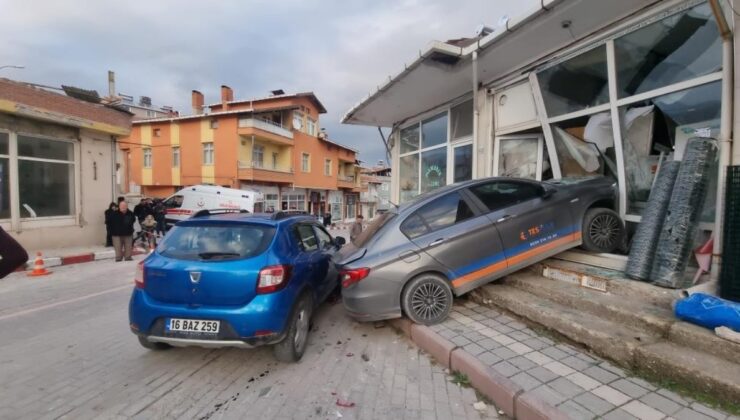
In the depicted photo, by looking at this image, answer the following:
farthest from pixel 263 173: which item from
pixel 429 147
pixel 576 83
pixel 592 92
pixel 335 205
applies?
pixel 592 92

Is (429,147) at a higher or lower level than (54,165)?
higher

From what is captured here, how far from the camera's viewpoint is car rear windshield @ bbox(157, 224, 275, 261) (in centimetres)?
357

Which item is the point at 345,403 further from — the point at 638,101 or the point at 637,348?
the point at 638,101

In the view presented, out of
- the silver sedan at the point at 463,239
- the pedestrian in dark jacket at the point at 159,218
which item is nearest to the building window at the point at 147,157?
the pedestrian in dark jacket at the point at 159,218

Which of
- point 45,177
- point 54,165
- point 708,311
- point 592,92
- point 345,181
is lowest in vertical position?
point 708,311

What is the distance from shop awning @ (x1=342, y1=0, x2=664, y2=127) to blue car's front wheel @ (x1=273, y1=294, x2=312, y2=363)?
480 centimetres

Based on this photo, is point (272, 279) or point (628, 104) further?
point (628, 104)

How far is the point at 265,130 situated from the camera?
2536 cm

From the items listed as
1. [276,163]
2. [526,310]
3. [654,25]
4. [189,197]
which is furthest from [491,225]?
[276,163]

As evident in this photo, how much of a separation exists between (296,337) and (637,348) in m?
3.20

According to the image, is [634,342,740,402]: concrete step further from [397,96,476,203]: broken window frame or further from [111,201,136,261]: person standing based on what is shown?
[111,201,136,261]: person standing

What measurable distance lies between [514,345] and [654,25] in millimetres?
4685

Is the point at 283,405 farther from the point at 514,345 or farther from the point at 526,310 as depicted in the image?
the point at 526,310

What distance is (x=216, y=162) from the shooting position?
2483 cm
